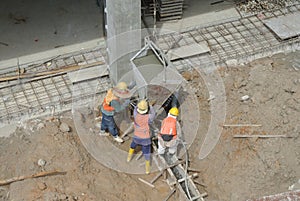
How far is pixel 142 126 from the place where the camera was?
412 inches

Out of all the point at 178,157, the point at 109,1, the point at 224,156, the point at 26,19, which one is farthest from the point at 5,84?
the point at 224,156

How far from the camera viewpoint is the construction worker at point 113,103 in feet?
35.3

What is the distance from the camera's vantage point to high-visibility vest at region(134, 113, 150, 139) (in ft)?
34.1

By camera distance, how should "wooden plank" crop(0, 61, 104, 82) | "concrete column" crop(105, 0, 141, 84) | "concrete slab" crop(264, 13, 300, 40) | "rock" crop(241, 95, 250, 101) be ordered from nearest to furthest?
"concrete column" crop(105, 0, 141, 84) < "rock" crop(241, 95, 250, 101) < "wooden plank" crop(0, 61, 104, 82) < "concrete slab" crop(264, 13, 300, 40)

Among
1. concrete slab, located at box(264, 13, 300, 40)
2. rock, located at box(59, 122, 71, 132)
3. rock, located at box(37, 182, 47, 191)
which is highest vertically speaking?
concrete slab, located at box(264, 13, 300, 40)

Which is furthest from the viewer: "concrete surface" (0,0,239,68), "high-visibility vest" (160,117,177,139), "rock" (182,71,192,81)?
"concrete surface" (0,0,239,68)

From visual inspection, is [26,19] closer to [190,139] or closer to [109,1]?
[109,1]

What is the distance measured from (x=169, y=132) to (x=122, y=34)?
8.79 ft

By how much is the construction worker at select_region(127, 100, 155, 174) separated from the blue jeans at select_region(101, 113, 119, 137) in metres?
0.63

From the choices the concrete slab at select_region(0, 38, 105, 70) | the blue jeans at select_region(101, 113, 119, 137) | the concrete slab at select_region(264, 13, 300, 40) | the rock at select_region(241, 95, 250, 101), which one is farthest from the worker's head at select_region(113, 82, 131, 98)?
the concrete slab at select_region(264, 13, 300, 40)

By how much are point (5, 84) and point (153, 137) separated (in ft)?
13.4

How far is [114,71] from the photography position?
12.2 meters

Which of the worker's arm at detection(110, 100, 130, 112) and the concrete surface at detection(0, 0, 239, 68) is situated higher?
the worker's arm at detection(110, 100, 130, 112)

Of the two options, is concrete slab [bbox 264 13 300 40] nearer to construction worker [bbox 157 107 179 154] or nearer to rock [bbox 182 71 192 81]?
rock [bbox 182 71 192 81]
